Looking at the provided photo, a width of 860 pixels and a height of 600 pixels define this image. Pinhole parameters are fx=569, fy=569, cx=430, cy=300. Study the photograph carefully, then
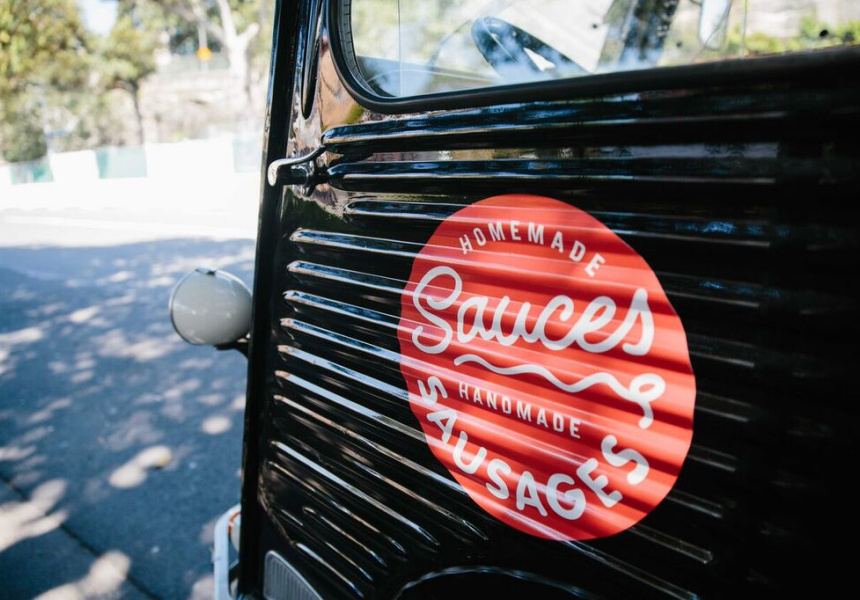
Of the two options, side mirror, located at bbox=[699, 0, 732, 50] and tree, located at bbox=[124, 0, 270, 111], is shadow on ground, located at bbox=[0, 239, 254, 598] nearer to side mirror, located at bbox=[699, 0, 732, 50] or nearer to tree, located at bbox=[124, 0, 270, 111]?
side mirror, located at bbox=[699, 0, 732, 50]

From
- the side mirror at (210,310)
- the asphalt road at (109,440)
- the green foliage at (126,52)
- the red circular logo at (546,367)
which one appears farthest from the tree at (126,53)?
the red circular logo at (546,367)

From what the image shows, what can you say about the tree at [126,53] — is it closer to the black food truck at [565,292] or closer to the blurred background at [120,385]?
the blurred background at [120,385]

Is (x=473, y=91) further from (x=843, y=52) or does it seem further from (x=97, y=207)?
(x=97, y=207)

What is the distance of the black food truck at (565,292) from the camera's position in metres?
0.70

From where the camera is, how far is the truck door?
71 cm

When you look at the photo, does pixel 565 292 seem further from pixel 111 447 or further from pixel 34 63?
pixel 34 63

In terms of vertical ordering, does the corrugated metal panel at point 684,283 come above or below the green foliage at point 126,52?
below

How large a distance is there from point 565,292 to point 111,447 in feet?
11.5

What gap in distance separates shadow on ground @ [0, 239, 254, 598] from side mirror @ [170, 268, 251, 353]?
1.33m

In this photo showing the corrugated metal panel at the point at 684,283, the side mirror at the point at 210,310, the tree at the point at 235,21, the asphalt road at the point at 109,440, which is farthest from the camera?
the tree at the point at 235,21

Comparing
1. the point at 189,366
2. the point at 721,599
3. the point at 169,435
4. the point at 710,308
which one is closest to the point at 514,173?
the point at 710,308

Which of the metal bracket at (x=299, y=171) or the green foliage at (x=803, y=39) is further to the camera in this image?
the metal bracket at (x=299, y=171)

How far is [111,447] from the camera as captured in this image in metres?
3.51

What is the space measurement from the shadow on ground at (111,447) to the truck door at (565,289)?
1640 millimetres
